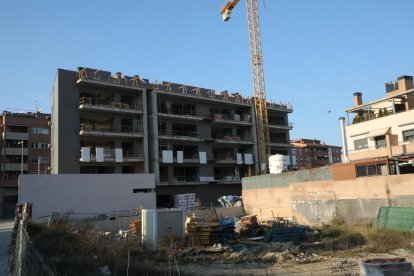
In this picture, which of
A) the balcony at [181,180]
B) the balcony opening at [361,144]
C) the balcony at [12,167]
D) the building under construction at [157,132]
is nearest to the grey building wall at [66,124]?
the building under construction at [157,132]

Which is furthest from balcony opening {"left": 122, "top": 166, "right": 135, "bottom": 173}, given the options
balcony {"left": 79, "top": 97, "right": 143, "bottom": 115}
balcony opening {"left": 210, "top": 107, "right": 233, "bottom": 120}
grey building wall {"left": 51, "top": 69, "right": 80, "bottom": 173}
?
balcony opening {"left": 210, "top": 107, "right": 233, "bottom": 120}

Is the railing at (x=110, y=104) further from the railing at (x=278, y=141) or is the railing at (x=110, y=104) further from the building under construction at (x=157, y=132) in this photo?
the railing at (x=278, y=141)

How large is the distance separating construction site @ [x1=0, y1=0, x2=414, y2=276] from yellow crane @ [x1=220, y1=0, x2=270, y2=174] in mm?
234

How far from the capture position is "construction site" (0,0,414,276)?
17.9 m

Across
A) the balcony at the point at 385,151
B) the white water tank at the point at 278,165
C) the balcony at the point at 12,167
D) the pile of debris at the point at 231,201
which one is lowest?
the pile of debris at the point at 231,201

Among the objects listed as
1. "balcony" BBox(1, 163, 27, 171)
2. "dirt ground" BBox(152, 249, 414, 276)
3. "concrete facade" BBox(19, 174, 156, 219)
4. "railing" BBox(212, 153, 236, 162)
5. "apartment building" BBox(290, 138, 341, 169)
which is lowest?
"dirt ground" BBox(152, 249, 414, 276)

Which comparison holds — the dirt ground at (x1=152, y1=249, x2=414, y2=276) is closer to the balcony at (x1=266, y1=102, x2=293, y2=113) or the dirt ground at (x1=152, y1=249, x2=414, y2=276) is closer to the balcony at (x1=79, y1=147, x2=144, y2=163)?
the balcony at (x1=79, y1=147, x2=144, y2=163)

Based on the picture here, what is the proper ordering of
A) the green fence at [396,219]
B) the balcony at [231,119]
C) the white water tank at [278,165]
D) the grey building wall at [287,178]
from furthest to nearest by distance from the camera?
the balcony at [231,119] < the white water tank at [278,165] < the grey building wall at [287,178] < the green fence at [396,219]

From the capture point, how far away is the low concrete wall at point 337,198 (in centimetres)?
2753

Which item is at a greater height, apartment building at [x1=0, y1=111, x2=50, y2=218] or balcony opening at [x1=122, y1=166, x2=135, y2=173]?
apartment building at [x1=0, y1=111, x2=50, y2=218]

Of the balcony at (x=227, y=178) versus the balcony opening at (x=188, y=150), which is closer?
the balcony opening at (x=188, y=150)

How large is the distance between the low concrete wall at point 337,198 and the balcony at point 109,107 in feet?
70.9

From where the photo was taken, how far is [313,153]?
128 metres

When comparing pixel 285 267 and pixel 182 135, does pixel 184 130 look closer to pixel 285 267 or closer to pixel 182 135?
pixel 182 135
